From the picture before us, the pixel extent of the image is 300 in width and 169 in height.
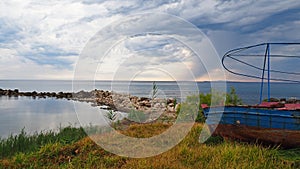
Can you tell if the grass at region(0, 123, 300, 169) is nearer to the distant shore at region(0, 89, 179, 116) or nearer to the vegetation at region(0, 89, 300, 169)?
the vegetation at region(0, 89, 300, 169)

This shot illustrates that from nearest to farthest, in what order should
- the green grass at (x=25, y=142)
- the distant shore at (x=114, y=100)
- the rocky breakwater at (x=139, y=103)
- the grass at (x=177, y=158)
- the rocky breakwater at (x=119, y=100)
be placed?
the grass at (x=177, y=158)
the green grass at (x=25, y=142)
the rocky breakwater at (x=139, y=103)
the rocky breakwater at (x=119, y=100)
the distant shore at (x=114, y=100)

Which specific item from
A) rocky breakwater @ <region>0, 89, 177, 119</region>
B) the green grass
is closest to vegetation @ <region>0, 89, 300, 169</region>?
the green grass

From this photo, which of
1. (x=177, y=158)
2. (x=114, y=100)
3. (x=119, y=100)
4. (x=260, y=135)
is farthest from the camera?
(x=119, y=100)

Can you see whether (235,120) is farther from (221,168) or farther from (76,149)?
(76,149)

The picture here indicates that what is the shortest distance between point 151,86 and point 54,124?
4.29 metres

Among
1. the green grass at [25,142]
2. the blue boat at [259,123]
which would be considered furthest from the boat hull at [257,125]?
the green grass at [25,142]

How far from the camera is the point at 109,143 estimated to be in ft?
15.8

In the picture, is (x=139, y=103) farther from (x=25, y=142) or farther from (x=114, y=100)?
(x=25, y=142)

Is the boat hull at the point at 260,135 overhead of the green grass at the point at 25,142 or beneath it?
overhead

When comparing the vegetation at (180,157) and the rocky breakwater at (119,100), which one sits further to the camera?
the rocky breakwater at (119,100)

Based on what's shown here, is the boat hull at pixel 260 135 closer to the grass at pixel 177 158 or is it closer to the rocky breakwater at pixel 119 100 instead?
the grass at pixel 177 158

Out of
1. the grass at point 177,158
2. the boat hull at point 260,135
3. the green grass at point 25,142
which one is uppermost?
the boat hull at point 260,135

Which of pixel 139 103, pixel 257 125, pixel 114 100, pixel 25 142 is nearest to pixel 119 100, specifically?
pixel 114 100

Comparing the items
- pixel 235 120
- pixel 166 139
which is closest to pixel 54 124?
pixel 166 139
